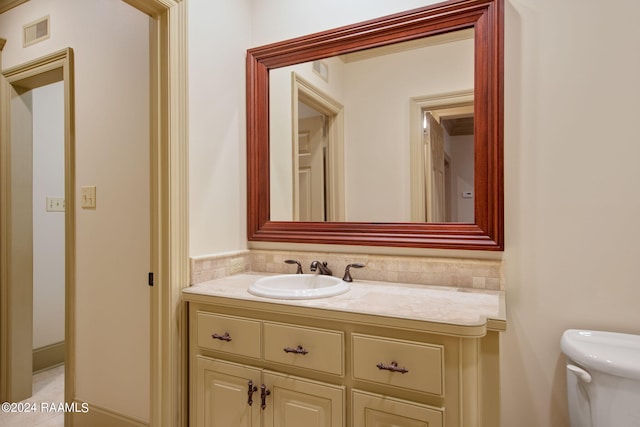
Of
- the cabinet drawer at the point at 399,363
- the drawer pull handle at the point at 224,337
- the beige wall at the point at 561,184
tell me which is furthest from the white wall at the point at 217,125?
the cabinet drawer at the point at 399,363

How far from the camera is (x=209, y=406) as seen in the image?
135 cm

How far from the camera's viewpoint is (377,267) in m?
1.60

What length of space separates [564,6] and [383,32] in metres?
0.70

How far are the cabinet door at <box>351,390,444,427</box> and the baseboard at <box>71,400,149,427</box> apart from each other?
113 cm

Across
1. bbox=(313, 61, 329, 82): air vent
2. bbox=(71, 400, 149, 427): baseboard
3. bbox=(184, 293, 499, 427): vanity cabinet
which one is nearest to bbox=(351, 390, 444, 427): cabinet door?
bbox=(184, 293, 499, 427): vanity cabinet

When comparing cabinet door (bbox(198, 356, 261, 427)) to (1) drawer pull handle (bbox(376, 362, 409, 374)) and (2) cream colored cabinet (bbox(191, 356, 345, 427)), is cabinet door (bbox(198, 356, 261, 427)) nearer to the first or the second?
(2) cream colored cabinet (bbox(191, 356, 345, 427))

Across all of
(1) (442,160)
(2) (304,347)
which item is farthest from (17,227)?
(1) (442,160)

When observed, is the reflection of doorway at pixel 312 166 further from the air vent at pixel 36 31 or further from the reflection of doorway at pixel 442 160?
the air vent at pixel 36 31

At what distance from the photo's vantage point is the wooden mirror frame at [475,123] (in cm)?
141

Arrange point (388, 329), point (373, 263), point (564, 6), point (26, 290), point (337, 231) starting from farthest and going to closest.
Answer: point (26, 290), point (337, 231), point (373, 263), point (564, 6), point (388, 329)

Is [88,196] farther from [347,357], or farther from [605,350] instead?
[605,350]

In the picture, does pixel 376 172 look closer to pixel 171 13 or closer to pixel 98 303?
pixel 171 13

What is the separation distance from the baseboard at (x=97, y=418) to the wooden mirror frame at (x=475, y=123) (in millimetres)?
1047

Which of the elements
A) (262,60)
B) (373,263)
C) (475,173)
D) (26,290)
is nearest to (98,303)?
(26,290)
